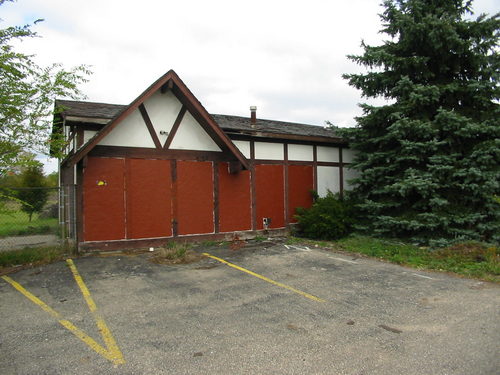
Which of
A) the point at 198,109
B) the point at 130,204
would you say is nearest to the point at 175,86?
the point at 198,109

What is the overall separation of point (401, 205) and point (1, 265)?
11.0 m

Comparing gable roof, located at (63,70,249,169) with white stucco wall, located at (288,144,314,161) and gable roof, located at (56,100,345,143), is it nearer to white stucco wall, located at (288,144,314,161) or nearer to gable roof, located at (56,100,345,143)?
gable roof, located at (56,100,345,143)

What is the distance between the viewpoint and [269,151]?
12438 mm

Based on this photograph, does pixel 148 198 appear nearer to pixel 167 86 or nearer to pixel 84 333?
pixel 167 86

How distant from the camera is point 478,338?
4094 mm

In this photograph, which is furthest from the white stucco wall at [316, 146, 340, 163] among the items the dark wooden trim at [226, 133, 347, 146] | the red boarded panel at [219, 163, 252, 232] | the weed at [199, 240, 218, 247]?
the weed at [199, 240, 218, 247]

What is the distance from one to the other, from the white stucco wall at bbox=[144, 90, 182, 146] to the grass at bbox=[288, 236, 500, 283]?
5.99 meters

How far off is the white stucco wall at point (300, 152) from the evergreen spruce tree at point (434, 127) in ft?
7.70

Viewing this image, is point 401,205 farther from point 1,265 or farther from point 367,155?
point 1,265

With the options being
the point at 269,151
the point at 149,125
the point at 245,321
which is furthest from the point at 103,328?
the point at 269,151

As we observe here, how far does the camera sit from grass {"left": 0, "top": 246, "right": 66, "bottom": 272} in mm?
7832

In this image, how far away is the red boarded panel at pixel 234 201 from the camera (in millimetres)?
11234

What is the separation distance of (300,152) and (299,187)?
134 centimetres

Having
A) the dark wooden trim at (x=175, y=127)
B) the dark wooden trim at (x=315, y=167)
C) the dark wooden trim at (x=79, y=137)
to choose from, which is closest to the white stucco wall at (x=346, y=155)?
the dark wooden trim at (x=315, y=167)
